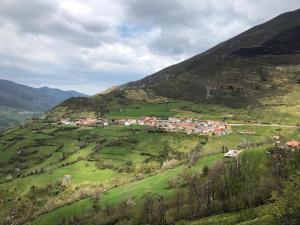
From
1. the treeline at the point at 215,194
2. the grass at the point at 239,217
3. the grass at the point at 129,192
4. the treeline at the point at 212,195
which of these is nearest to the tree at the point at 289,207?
the grass at the point at 239,217

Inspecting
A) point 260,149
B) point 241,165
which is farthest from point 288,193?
point 260,149

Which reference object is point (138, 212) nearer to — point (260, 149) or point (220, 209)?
point (220, 209)

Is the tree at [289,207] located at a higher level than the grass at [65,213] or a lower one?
higher

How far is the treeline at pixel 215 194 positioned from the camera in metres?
136

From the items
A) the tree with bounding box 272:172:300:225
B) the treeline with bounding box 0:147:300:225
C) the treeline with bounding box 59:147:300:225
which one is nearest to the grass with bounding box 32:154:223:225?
the treeline with bounding box 0:147:300:225

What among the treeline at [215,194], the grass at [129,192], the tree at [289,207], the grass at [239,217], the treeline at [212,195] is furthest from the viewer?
the grass at [129,192]

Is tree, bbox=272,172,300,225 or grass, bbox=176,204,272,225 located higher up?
tree, bbox=272,172,300,225

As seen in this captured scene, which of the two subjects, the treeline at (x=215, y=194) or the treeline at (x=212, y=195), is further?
the treeline at (x=215, y=194)

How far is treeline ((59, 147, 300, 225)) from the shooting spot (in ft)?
447

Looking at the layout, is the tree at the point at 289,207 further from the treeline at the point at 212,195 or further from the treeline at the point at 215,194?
the treeline at the point at 212,195

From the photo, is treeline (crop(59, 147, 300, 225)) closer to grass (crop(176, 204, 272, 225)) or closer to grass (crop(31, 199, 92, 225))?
grass (crop(176, 204, 272, 225))

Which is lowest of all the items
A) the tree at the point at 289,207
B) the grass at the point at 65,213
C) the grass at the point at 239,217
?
the grass at the point at 65,213

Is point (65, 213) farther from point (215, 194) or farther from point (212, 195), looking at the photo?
point (215, 194)

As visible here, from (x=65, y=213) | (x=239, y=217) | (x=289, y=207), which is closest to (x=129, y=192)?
(x=65, y=213)
